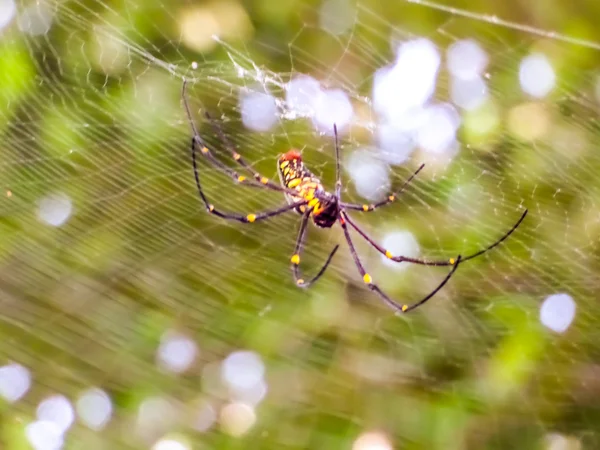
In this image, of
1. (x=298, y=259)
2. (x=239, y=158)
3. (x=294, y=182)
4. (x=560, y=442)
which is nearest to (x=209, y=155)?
(x=239, y=158)

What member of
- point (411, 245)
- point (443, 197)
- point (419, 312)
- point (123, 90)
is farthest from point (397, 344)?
point (123, 90)

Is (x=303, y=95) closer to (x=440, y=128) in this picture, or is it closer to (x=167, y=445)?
(x=440, y=128)

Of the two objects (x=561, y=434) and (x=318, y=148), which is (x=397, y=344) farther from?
(x=318, y=148)

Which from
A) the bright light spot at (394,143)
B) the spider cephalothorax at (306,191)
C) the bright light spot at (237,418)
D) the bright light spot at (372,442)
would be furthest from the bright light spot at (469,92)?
the bright light spot at (237,418)

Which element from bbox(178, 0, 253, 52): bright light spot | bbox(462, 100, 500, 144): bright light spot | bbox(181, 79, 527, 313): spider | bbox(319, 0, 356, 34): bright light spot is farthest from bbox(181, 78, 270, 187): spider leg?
bbox(462, 100, 500, 144): bright light spot

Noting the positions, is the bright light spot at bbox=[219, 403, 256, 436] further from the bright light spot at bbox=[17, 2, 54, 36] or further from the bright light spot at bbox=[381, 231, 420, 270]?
the bright light spot at bbox=[17, 2, 54, 36]

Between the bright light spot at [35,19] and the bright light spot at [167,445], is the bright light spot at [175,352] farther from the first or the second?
the bright light spot at [35,19]
